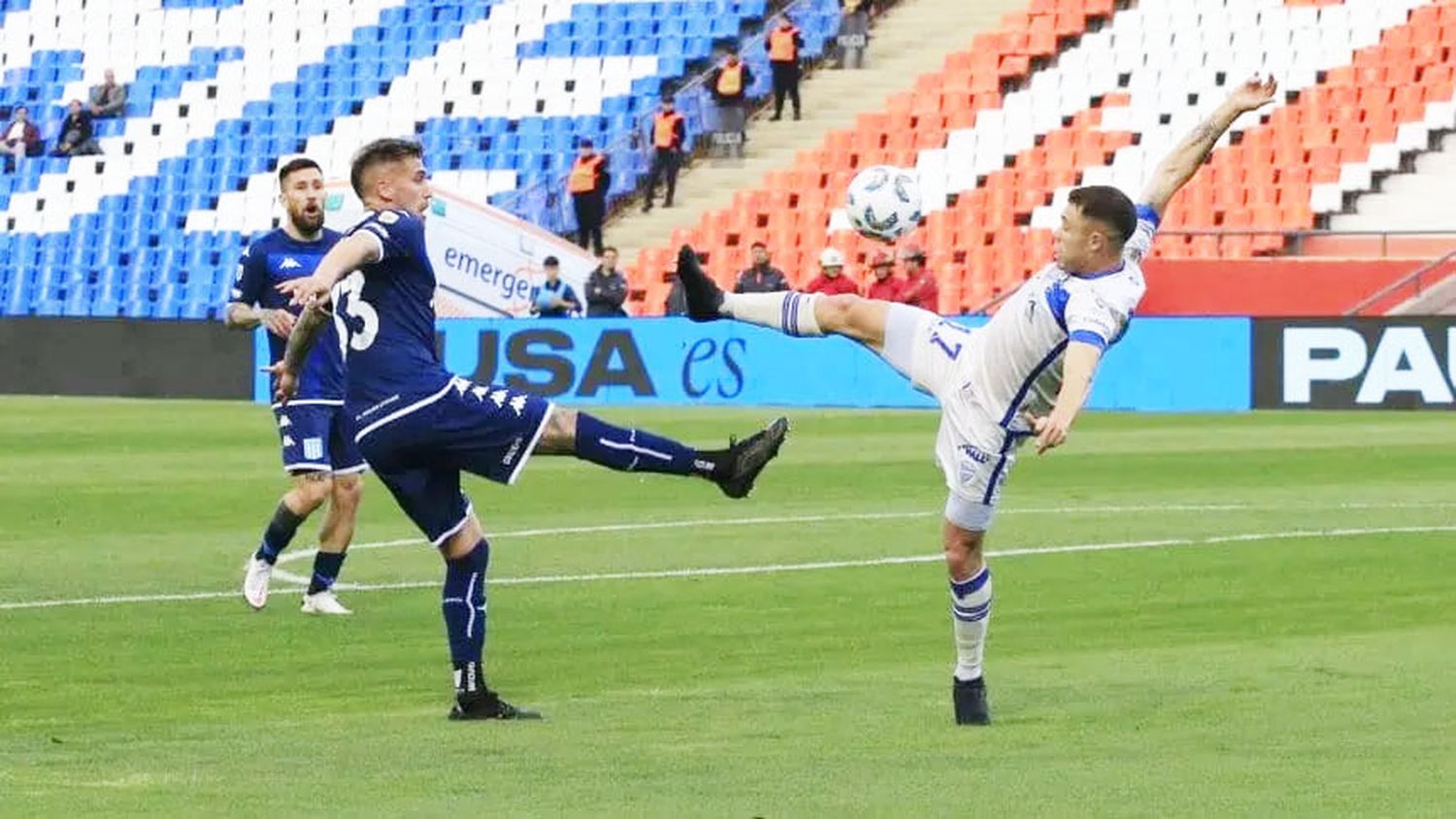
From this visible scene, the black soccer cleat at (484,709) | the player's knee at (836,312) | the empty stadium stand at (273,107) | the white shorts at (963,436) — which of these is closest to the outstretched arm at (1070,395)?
the white shorts at (963,436)

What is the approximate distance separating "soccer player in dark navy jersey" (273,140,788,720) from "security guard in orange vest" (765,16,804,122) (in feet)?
96.9

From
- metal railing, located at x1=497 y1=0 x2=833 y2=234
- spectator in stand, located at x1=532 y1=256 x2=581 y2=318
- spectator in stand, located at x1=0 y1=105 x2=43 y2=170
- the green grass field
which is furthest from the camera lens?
spectator in stand, located at x1=0 y1=105 x2=43 y2=170

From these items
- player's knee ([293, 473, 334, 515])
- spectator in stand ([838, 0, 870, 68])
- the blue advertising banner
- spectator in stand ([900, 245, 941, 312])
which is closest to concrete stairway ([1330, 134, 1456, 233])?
the blue advertising banner

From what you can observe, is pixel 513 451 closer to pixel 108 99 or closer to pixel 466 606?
pixel 466 606

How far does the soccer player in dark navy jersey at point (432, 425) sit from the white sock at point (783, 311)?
1.32 ft

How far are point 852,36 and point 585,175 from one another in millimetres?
5333

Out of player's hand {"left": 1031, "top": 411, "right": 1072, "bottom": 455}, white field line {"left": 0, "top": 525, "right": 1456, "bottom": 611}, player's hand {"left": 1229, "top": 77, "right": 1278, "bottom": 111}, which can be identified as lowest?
white field line {"left": 0, "top": 525, "right": 1456, "bottom": 611}

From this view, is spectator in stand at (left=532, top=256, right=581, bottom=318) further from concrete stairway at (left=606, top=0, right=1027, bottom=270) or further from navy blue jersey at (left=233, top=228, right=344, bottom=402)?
navy blue jersey at (left=233, top=228, right=344, bottom=402)

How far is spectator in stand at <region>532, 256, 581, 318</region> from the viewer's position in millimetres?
32781

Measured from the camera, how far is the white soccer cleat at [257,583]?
13.5 metres

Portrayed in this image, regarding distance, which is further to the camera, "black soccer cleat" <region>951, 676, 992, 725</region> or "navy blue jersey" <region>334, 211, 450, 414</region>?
"navy blue jersey" <region>334, 211, 450, 414</region>

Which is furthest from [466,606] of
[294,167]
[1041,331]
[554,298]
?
[554,298]

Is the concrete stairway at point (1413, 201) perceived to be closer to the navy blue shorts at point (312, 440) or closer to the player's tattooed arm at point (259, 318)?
the navy blue shorts at point (312, 440)

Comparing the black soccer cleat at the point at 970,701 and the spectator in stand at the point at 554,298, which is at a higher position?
the black soccer cleat at the point at 970,701
